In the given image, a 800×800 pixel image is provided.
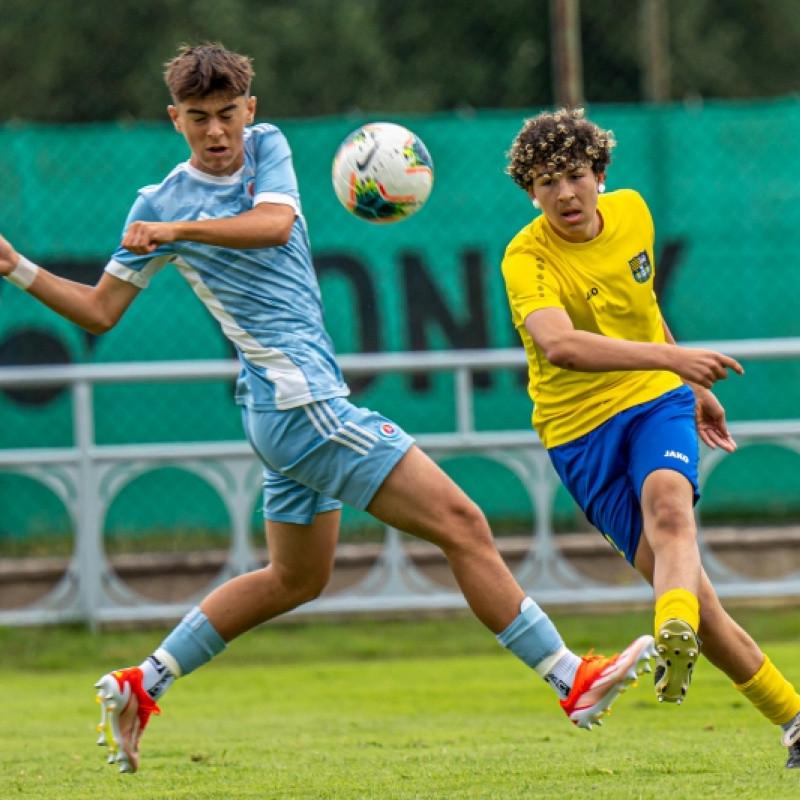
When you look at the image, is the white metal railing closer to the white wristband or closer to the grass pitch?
the grass pitch

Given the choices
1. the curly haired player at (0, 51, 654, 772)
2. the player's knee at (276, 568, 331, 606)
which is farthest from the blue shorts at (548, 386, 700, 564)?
the player's knee at (276, 568, 331, 606)

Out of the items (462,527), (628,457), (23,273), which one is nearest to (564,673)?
(462,527)

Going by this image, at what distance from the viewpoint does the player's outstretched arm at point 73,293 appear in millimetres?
4590

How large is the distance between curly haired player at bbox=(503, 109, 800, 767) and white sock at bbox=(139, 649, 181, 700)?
1349 mm

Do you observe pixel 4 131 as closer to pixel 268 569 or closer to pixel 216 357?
pixel 216 357

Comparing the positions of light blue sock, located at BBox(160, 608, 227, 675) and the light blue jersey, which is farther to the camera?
light blue sock, located at BBox(160, 608, 227, 675)

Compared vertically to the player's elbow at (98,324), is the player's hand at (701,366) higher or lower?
lower

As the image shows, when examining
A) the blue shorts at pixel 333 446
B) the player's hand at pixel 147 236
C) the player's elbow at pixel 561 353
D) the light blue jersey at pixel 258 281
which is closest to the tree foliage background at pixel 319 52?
the light blue jersey at pixel 258 281

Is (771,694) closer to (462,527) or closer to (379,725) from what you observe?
(462,527)

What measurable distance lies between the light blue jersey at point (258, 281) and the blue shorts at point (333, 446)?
0.16 feet

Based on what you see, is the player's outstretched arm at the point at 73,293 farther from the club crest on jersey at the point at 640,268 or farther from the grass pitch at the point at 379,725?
the club crest on jersey at the point at 640,268

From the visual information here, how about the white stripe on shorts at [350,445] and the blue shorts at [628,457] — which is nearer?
the blue shorts at [628,457]

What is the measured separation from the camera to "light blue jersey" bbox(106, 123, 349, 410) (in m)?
4.63

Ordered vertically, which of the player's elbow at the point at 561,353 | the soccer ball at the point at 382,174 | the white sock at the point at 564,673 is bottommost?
the white sock at the point at 564,673
